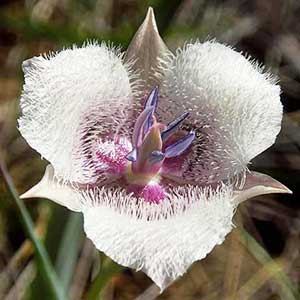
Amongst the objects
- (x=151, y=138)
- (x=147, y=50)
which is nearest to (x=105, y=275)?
(x=151, y=138)

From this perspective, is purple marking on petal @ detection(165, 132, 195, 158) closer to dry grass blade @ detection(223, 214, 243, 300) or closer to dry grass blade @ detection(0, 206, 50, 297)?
dry grass blade @ detection(0, 206, 50, 297)

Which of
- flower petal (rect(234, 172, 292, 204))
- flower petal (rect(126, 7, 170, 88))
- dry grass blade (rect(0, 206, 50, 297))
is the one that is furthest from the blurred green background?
flower petal (rect(234, 172, 292, 204))

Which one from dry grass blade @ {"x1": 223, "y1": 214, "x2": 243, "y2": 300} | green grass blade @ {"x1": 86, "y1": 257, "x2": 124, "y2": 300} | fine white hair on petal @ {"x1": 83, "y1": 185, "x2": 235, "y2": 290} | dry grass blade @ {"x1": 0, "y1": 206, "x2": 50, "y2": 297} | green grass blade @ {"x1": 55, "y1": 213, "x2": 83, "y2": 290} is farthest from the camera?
dry grass blade @ {"x1": 223, "y1": 214, "x2": 243, "y2": 300}

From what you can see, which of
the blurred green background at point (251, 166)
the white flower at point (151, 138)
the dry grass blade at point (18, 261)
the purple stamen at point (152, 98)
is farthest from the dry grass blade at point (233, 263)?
the purple stamen at point (152, 98)

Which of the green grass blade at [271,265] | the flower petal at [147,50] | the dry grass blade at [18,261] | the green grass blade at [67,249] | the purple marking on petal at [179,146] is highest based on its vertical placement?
the flower petal at [147,50]

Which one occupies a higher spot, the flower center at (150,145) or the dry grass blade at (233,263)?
the flower center at (150,145)

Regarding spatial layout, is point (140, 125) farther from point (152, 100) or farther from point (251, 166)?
point (251, 166)

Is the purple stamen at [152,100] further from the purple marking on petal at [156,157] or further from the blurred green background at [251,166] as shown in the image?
the blurred green background at [251,166]

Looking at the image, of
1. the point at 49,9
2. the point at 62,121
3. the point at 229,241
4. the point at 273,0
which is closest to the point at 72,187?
the point at 62,121
